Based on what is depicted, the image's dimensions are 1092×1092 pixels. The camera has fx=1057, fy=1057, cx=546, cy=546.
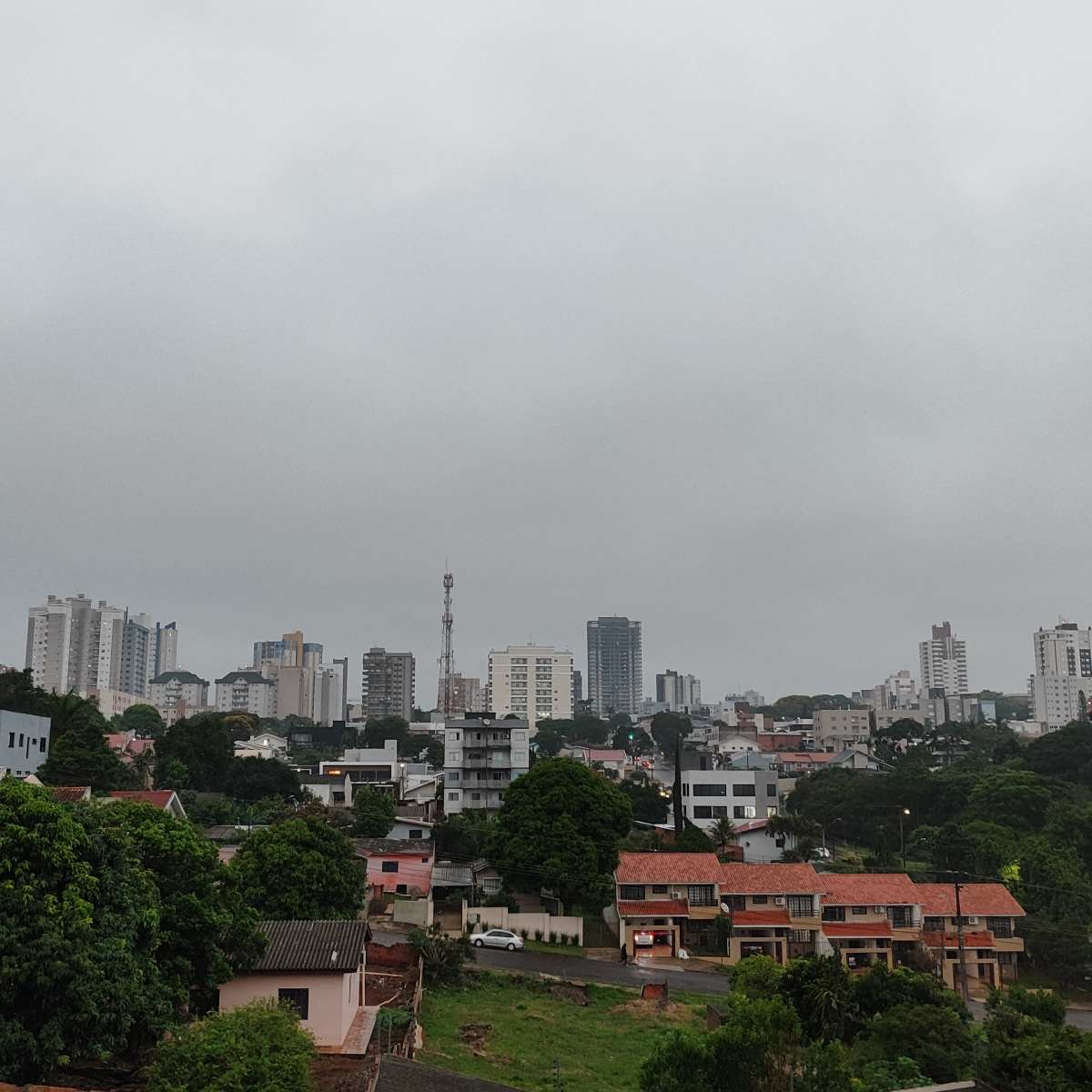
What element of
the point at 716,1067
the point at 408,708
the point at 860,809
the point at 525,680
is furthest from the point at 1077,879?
the point at 408,708

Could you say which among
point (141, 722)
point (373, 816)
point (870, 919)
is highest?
point (141, 722)

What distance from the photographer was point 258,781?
6288 centimetres

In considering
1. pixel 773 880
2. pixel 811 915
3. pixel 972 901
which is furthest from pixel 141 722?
pixel 972 901

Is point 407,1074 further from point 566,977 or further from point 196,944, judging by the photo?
point 566,977

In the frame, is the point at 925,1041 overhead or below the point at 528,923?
below

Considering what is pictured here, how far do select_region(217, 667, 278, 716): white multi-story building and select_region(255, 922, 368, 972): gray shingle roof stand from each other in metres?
160

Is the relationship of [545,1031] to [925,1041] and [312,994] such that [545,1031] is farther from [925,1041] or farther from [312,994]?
[925,1041]

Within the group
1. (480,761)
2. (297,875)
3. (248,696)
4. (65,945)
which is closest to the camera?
(65,945)

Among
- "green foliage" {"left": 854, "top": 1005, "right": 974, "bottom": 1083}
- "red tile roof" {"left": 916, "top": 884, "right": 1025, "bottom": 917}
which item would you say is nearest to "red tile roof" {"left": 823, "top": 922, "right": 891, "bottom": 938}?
"red tile roof" {"left": 916, "top": 884, "right": 1025, "bottom": 917}

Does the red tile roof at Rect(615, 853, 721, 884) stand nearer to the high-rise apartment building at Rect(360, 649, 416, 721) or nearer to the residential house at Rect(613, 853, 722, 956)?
the residential house at Rect(613, 853, 722, 956)

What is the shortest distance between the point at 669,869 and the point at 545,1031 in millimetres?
15632

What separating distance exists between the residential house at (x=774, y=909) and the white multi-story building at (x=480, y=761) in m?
25.2

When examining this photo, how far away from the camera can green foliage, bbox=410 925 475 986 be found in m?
31.0

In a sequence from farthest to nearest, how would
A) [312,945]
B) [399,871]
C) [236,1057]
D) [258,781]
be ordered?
[258,781], [399,871], [312,945], [236,1057]
